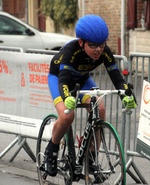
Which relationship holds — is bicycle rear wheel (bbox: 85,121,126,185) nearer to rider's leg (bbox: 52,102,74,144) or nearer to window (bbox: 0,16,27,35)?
rider's leg (bbox: 52,102,74,144)

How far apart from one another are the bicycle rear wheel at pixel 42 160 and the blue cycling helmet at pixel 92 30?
1.00m

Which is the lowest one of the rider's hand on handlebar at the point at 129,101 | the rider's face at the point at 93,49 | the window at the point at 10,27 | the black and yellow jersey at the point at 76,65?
the window at the point at 10,27

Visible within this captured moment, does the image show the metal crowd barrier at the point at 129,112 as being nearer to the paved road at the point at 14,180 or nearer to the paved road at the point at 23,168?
the paved road at the point at 23,168

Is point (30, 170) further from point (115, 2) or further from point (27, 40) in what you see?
point (115, 2)

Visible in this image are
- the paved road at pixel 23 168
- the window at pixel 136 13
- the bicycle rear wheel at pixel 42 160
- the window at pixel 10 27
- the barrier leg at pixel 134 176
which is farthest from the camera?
the window at pixel 136 13

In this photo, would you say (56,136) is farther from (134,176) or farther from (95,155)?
(134,176)

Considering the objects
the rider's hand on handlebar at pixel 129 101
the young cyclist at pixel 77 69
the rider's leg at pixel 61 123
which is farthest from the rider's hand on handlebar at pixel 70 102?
the rider's hand on handlebar at pixel 129 101

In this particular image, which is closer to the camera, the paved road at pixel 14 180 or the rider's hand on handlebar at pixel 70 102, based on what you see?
the rider's hand on handlebar at pixel 70 102

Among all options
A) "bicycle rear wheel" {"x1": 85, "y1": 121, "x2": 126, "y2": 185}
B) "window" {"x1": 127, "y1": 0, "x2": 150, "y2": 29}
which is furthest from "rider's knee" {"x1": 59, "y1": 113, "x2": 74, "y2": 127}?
"window" {"x1": 127, "y1": 0, "x2": 150, "y2": 29}

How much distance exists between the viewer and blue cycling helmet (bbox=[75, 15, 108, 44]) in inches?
189

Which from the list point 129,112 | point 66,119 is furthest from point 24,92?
point 66,119

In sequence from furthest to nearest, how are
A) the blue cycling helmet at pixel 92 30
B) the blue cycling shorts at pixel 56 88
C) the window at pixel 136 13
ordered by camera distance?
the window at pixel 136 13
the blue cycling shorts at pixel 56 88
the blue cycling helmet at pixel 92 30

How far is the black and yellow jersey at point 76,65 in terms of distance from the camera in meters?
4.96

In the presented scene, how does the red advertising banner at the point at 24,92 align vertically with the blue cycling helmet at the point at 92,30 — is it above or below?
A: below
